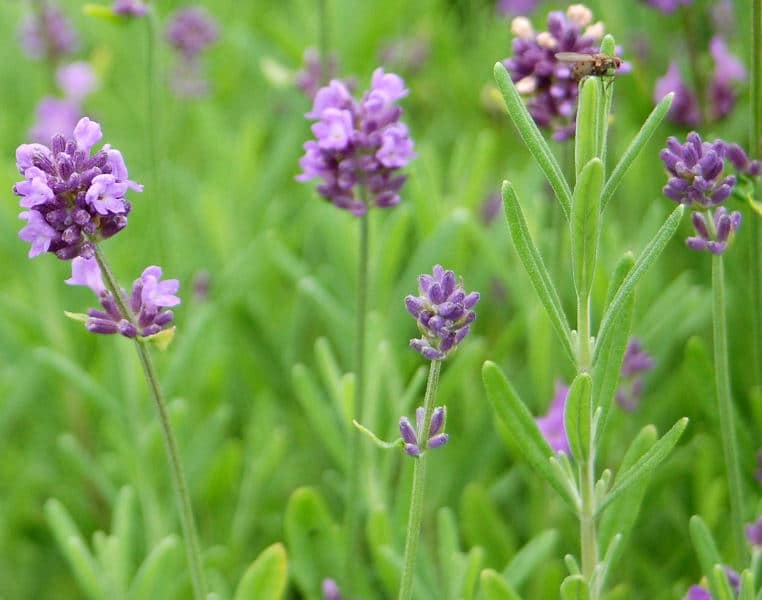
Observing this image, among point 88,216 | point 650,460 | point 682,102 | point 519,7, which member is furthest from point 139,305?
point 519,7

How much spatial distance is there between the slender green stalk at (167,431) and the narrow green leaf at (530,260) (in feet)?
1.21

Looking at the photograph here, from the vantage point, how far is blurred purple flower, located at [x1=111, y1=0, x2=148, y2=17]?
166 centimetres

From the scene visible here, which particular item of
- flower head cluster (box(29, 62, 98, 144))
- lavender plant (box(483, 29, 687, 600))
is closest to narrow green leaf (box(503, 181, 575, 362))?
lavender plant (box(483, 29, 687, 600))

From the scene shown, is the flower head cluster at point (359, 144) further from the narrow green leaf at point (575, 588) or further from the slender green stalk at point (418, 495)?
the narrow green leaf at point (575, 588)

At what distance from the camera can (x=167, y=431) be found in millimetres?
1010

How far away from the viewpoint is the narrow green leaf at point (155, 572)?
4.07 ft

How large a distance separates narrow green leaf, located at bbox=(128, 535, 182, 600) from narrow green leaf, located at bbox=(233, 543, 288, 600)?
0.45 feet

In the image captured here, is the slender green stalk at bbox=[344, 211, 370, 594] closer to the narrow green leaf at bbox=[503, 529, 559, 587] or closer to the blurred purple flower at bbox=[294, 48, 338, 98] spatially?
the narrow green leaf at bbox=[503, 529, 559, 587]

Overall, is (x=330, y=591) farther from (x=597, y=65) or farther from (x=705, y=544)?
(x=597, y=65)

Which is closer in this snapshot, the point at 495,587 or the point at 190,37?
the point at 495,587

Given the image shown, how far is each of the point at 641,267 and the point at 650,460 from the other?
183 millimetres

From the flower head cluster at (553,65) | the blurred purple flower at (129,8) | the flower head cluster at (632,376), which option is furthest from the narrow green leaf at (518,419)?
the blurred purple flower at (129,8)

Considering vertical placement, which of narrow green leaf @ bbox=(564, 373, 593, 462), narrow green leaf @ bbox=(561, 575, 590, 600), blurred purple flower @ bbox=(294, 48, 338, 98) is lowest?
narrow green leaf @ bbox=(561, 575, 590, 600)

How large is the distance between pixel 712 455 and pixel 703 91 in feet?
2.19
